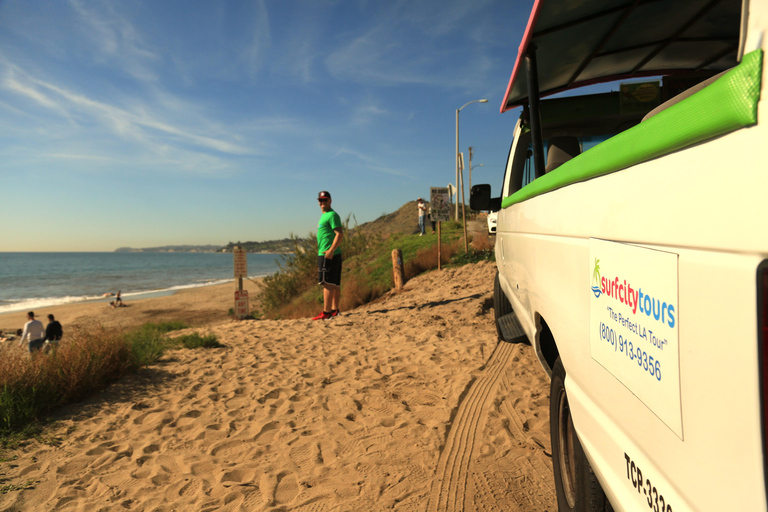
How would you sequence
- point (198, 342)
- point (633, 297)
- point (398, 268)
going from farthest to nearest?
point (398, 268) → point (198, 342) → point (633, 297)

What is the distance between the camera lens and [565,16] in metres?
2.91

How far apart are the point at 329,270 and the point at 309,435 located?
4.50 meters

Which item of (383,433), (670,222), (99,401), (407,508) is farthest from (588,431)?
(99,401)

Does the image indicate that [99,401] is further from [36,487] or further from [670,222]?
[670,222]

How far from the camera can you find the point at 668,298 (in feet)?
3.18

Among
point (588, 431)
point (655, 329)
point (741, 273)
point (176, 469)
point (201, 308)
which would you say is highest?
point (741, 273)

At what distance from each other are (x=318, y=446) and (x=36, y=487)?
1.87 metres

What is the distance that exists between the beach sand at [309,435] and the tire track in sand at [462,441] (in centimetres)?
1

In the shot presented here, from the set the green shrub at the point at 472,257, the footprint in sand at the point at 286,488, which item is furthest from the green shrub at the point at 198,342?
the green shrub at the point at 472,257

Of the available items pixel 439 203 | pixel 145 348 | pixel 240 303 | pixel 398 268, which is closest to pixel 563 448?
pixel 145 348

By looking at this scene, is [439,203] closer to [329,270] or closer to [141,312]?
[329,270]

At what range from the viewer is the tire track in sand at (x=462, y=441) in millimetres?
2727

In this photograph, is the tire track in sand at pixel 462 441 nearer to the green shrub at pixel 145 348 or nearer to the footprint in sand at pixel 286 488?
the footprint in sand at pixel 286 488

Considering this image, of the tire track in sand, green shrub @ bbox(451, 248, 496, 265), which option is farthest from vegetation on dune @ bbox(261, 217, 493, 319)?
the tire track in sand
